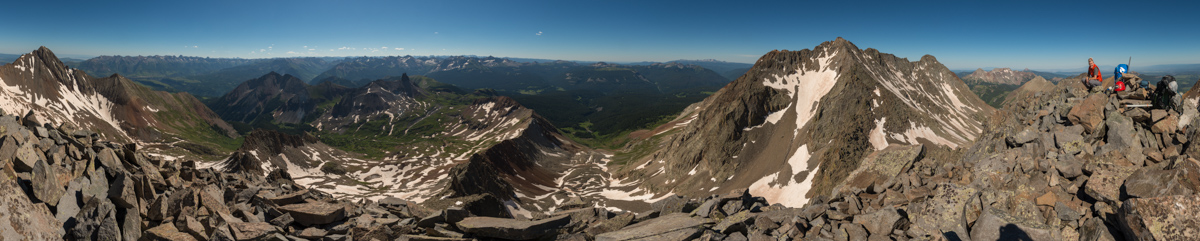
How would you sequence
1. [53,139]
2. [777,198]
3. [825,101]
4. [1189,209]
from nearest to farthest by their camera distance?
[1189,209], [53,139], [777,198], [825,101]

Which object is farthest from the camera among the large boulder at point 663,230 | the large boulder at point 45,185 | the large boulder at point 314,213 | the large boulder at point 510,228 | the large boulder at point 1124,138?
the large boulder at point 314,213

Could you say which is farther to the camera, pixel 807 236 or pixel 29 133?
pixel 29 133

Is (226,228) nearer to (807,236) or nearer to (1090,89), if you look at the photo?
(807,236)

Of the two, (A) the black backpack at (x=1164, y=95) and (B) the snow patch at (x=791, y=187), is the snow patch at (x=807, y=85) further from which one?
(A) the black backpack at (x=1164, y=95)

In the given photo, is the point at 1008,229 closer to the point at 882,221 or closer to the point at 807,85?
the point at 882,221

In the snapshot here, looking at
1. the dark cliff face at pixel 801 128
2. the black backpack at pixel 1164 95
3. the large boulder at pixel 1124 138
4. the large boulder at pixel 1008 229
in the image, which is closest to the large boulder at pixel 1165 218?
the large boulder at pixel 1008 229

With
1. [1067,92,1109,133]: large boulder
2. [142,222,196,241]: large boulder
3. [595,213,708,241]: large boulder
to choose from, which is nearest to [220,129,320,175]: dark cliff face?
[142,222,196,241]: large boulder

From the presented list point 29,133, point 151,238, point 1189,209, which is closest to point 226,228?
point 151,238
